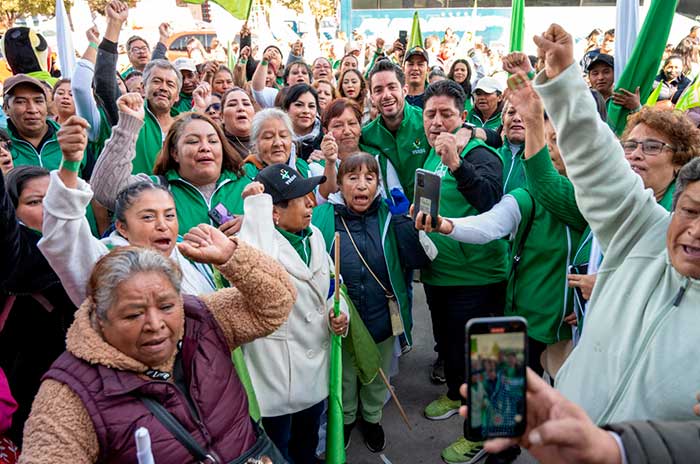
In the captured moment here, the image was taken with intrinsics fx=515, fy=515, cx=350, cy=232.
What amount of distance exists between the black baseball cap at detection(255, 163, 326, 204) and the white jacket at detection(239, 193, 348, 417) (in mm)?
212

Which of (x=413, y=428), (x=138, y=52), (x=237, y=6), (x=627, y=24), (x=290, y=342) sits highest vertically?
(x=237, y=6)

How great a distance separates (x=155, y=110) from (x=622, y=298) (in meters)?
3.72

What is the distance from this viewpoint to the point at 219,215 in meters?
2.77

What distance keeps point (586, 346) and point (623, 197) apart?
489mm

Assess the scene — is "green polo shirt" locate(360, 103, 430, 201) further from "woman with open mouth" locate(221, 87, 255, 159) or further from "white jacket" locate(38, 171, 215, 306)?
"white jacket" locate(38, 171, 215, 306)

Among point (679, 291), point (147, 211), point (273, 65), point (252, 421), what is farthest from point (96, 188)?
point (273, 65)

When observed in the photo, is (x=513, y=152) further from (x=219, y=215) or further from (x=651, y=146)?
(x=219, y=215)

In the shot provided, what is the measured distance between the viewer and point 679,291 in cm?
145

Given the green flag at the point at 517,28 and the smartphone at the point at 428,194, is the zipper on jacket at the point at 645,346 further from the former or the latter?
the green flag at the point at 517,28

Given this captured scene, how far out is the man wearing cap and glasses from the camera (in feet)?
12.4

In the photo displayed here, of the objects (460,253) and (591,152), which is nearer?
(591,152)

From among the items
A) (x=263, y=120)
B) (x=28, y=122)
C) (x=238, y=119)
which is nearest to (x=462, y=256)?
(x=263, y=120)

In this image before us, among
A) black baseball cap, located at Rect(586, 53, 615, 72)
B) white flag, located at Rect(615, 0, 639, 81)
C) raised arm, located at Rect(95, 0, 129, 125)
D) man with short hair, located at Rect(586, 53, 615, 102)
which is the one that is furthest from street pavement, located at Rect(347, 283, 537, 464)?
raised arm, located at Rect(95, 0, 129, 125)

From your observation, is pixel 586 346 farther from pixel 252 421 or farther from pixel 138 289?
pixel 138 289
